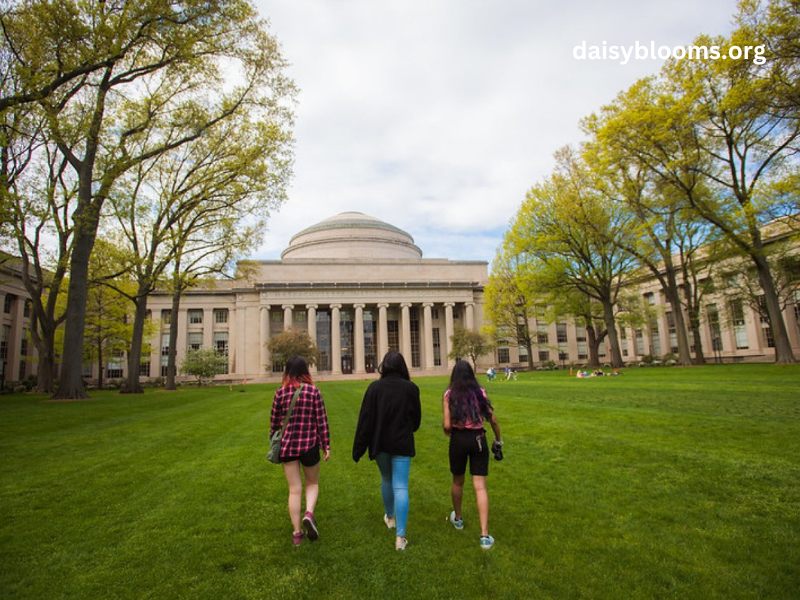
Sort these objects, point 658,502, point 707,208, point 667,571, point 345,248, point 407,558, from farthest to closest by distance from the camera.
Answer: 1. point 345,248
2. point 707,208
3. point 658,502
4. point 407,558
5. point 667,571

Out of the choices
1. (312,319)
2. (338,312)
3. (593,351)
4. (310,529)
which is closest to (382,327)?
(338,312)

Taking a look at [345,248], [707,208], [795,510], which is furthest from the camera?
[345,248]

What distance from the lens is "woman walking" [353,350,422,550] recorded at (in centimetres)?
512

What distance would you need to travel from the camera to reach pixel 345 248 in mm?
74688

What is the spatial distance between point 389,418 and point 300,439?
1065 millimetres

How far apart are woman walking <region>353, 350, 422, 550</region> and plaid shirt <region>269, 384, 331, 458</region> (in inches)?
19.3

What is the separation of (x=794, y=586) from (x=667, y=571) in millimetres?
957

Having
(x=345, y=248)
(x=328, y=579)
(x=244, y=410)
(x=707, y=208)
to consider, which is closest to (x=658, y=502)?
(x=328, y=579)

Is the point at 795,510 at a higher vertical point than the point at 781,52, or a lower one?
lower

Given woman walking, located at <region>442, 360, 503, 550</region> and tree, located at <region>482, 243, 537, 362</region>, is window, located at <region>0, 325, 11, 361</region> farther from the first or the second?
woman walking, located at <region>442, 360, 503, 550</region>

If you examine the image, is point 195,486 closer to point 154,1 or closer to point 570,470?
point 570,470

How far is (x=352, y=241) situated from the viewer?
246 ft

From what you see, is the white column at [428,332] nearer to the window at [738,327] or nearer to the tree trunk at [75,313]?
the window at [738,327]

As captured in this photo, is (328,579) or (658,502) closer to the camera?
(328,579)
